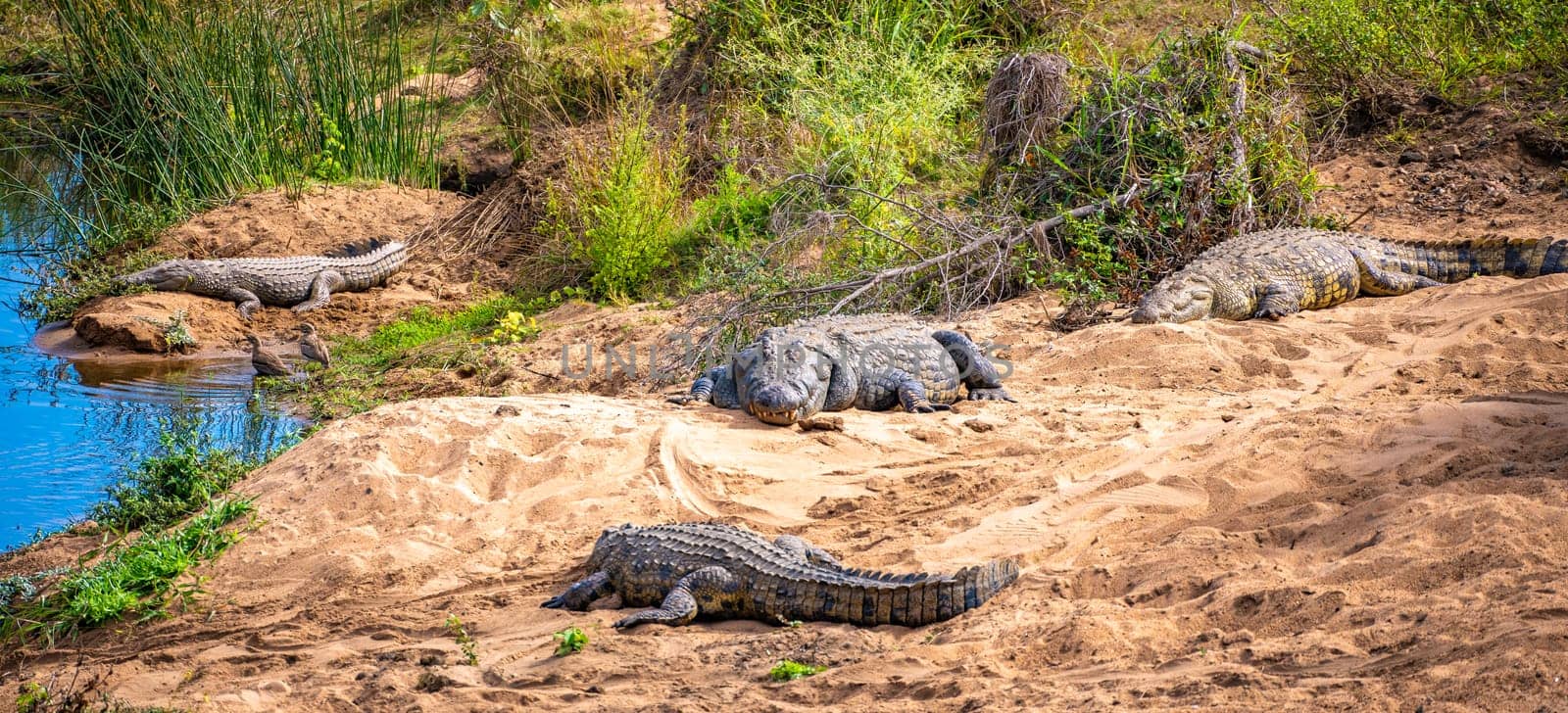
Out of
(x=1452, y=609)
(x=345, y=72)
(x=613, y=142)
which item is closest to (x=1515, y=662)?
(x=1452, y=609)

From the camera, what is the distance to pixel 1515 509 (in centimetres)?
370

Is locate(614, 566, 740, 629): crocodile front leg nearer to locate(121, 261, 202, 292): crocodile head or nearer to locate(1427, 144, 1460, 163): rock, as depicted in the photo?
locate(1427, 144, 1460, 163): rock

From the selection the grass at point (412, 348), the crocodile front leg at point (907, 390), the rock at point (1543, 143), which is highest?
the rock at point (1543, 143)

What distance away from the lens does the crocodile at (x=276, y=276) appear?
11.7 metres

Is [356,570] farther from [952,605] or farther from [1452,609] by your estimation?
[1452,609]

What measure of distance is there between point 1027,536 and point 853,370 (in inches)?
86.5

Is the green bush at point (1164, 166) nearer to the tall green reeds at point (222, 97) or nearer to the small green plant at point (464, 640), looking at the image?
the small green plant at point (464, 640)

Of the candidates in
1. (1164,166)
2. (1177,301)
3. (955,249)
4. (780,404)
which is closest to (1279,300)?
(1177,301)

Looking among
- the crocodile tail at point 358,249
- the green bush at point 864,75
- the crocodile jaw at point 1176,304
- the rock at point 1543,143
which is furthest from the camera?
the crocodile tail at point 358,249

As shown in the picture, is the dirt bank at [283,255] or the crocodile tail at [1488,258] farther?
the dirt bank at [283,255]

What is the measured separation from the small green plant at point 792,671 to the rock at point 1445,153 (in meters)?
8.32

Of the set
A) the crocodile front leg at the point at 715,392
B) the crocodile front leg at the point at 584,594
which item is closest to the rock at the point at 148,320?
the crocodile front leg at the point at 715,392

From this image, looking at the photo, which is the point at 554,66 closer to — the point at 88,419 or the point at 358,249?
the point at 358,249

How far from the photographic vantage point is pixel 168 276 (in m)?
11.6
